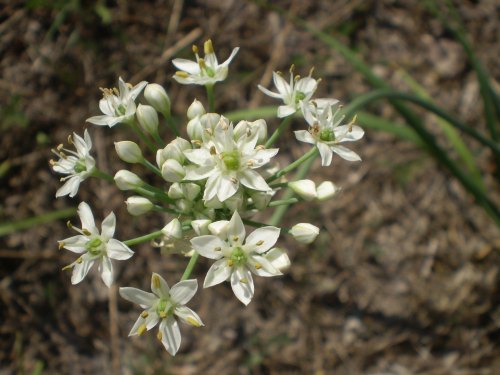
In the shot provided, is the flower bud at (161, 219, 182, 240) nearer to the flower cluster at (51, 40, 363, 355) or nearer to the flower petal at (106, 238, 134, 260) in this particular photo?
the flower cluster at (51, 40, 363, 355)

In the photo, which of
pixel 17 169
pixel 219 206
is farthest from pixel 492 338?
pixel 17 169

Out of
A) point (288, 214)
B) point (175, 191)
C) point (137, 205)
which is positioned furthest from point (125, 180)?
point (288, 214)

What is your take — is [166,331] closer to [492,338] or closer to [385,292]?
[385,292]

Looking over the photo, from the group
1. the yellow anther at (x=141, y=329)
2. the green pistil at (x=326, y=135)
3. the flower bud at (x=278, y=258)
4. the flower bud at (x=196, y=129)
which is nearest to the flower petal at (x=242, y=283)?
the flower bud at (x=278, y=258)

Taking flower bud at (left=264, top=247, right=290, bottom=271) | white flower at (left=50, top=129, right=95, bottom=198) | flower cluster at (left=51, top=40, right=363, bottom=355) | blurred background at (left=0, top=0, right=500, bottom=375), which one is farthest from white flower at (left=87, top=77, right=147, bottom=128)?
blurred background at (left=0, top=0, right=500, bottom=375)

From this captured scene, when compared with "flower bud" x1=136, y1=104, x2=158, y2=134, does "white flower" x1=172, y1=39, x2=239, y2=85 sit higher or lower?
higher

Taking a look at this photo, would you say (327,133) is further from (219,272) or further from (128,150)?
(128,150)

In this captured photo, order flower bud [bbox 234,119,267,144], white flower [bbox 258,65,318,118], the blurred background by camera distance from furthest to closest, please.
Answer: the blurred background < white flower [bbox 258,65,318,118] < flower bud [bbox 234,119,267,144]
